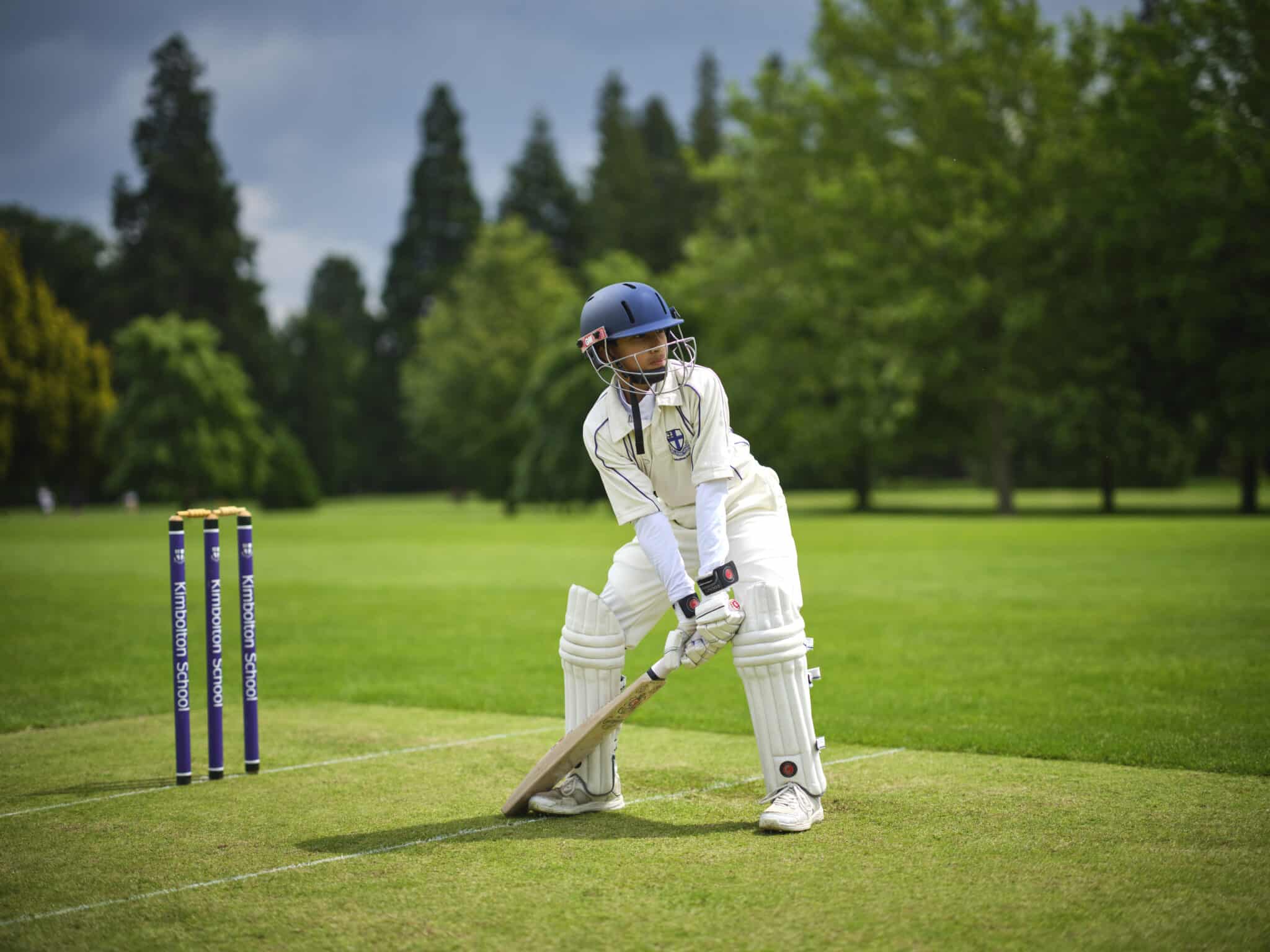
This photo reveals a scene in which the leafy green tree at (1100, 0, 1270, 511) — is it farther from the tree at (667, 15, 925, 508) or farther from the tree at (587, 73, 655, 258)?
the tree at (587, 73, 655, 258)

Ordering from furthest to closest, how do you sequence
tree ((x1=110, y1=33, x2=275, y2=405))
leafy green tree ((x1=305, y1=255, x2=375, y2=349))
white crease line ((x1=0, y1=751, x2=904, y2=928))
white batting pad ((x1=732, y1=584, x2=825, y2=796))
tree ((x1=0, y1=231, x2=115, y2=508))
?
leafy green tree ((x1=305, y1=255, x2=375, y2=349))
tree ((x1=110, y1=33, x2=275, y2=405))
tree ((x1=0, y1=231, x2=115, y2=508))
white batting pad ((x1=732, y1=584, x2=825, y2=796))
white crease line ((x1=0, y1=751, x2=904, y2=928))

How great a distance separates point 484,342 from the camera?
59.9 metres

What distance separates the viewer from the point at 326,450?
74.6 m

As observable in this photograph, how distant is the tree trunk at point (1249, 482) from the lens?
33.1 meters

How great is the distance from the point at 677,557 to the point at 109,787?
3061mm

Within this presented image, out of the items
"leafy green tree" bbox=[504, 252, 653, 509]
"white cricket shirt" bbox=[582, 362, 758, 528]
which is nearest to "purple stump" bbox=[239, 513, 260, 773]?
"white cricket shirt" bbox=[582, 362, 758, 528]

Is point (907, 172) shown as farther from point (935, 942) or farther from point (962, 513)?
point (935, 942)

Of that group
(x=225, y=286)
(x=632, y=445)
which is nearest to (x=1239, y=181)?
(x=632, y=445)

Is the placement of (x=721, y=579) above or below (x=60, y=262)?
below

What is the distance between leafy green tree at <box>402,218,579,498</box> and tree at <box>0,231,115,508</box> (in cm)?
1600

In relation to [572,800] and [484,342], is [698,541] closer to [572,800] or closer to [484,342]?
[572,800]

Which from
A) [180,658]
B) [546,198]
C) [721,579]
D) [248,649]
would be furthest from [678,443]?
[546,198]

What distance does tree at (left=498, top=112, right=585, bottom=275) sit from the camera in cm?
7794

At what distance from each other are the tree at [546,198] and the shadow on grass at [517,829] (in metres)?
74.2
